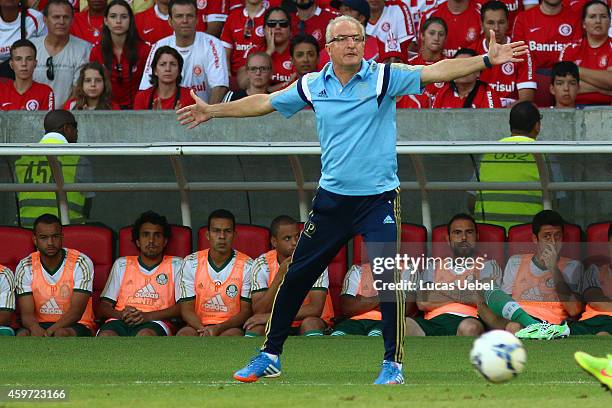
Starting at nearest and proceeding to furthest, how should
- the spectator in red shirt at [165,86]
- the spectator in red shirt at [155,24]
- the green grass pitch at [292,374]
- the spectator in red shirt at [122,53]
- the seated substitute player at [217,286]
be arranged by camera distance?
the green grass pitch at [292,374] → the seated substitute player at [217,286] → the spectator in red shirt at [165,86] → the spectator in red shirt at [122,53] → the spectator in red shirt at [155,24]

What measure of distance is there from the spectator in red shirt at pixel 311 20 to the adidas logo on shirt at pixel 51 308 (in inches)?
166

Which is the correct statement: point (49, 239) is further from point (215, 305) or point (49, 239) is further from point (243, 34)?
point (243, 34)

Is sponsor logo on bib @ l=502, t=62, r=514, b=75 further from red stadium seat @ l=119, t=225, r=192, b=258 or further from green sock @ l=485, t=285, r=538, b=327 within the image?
red stadium seat @ l=119, t=225, r=192, b=258

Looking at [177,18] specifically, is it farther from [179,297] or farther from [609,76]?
[609,76]

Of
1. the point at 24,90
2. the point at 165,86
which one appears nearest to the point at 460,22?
the point at 165,86

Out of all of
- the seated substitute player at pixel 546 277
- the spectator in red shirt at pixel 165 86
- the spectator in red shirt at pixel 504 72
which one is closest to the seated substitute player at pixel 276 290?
the seated substitute player at pixel 546 277

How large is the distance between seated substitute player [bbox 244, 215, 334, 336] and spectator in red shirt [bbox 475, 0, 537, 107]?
305cm

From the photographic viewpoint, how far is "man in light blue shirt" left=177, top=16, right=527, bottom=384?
7172 mm

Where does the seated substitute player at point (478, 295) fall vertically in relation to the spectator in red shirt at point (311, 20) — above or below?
below

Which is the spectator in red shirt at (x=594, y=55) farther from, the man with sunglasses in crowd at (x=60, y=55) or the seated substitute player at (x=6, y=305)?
the seated substitute player at (x=6, y=305)

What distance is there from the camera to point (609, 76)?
13.0m

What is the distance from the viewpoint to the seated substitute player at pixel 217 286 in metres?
11.3

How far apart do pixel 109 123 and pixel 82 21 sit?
7.42ft

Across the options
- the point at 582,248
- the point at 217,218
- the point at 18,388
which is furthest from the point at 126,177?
the point at 18,388
